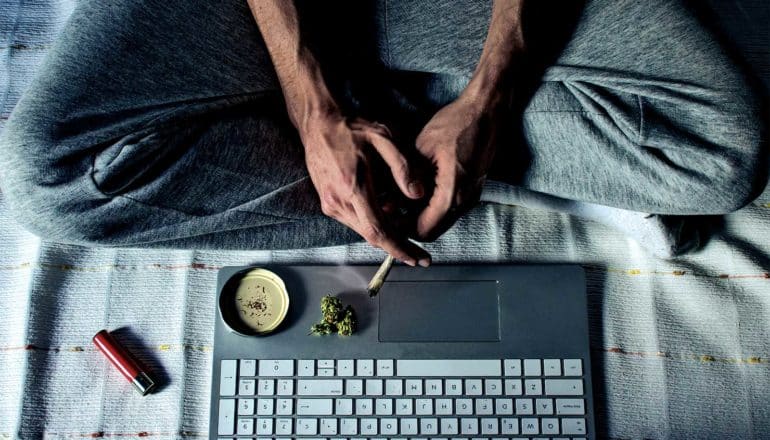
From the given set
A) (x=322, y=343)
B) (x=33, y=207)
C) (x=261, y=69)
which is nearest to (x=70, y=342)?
(x=33, y=207)

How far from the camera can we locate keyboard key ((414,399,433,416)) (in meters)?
0.81

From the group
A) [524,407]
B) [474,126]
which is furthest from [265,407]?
[474,126]

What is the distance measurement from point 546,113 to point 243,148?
0.38 metres

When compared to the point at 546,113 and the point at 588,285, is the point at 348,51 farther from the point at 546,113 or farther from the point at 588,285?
the point at 588,285

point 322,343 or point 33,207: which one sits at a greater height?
point 33,207

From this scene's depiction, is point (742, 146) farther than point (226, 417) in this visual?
No

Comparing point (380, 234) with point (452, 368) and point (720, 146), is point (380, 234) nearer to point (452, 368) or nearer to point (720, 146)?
point (452, 368)

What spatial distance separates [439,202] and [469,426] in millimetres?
312

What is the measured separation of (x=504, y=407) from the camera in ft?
2.66

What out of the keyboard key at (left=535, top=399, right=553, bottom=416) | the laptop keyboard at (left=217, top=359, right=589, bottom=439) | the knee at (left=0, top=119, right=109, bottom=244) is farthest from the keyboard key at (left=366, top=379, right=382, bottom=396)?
the knee at (left=0, top=119, right=109, bottom=244)

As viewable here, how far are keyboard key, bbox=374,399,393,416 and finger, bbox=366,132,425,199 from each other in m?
0.29

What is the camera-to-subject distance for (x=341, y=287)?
0.85 metres

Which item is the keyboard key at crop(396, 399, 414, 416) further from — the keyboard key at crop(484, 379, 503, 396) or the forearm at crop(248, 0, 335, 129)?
the forearm at crop(248, 0, 335, 129)

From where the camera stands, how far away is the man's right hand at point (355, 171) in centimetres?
71
